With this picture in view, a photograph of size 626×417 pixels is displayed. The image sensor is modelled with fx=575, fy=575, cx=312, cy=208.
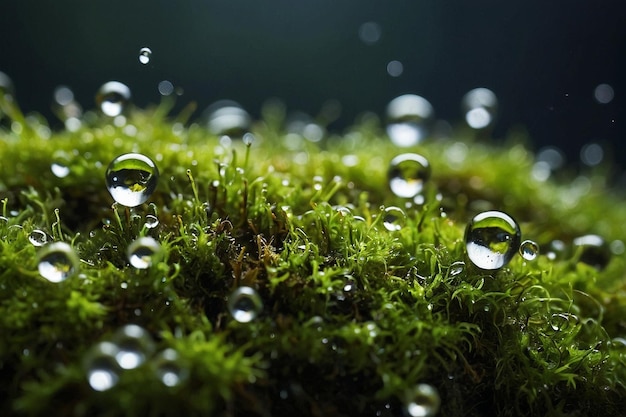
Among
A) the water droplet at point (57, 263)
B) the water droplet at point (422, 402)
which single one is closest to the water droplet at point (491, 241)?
the water droplet at point (422, 402)

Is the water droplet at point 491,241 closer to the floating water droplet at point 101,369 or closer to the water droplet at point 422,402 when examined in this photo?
the water droplet at point 422,402

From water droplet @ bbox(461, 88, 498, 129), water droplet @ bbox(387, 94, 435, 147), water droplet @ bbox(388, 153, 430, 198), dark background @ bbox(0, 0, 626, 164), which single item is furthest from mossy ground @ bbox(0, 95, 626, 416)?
water droplet @ bbox(461, 88, 498, 129)

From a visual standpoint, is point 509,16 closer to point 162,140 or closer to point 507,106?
point 507,106

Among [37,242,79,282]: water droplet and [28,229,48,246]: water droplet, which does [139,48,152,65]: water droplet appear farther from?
[37,242,79,282]: water droplet

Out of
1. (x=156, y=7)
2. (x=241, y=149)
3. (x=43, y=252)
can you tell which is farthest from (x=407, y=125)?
A: (x=156, y=7)

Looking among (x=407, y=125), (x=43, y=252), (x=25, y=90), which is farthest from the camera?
(x=25, y=90)
